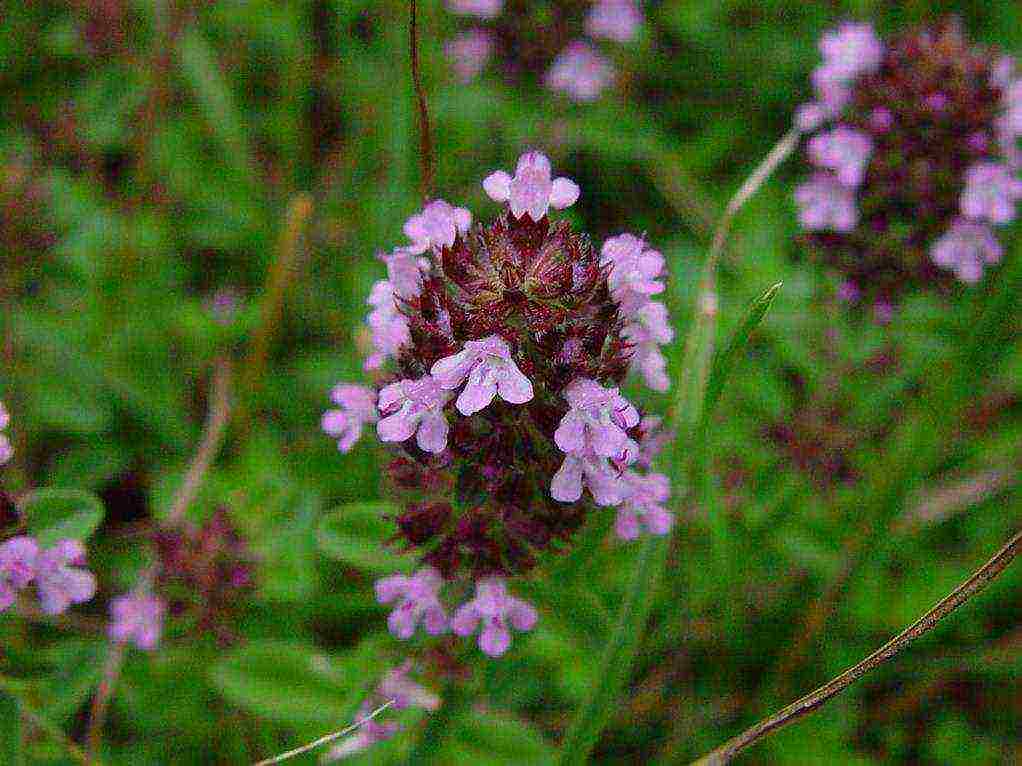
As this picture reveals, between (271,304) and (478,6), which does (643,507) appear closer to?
(271,304)

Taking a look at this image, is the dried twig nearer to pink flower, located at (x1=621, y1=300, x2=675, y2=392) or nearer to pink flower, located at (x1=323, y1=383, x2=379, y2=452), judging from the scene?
pink flower, located at (x1=323, y1=383, x2=379, y2=452)

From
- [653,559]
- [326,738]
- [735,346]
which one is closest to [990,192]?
[735,346]

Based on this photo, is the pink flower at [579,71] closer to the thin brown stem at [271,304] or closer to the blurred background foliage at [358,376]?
the blurred background foliage at [358,376]

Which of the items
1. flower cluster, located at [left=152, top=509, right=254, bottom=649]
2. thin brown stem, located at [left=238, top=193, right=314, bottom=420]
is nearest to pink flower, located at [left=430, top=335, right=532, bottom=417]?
flower cluster, located at [left=152, top=509, right=254, bottom=649]

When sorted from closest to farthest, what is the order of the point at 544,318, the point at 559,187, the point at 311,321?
the point at 544,318 < the point at 559,187 < the point at 311,321

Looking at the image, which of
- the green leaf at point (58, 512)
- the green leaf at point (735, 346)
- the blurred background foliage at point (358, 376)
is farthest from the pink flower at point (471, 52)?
the green leaf at point (58, 512)

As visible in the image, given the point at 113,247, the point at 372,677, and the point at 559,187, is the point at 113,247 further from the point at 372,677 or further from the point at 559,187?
the point at 559,187

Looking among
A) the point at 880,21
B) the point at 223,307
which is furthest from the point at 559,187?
the point at 880,21
